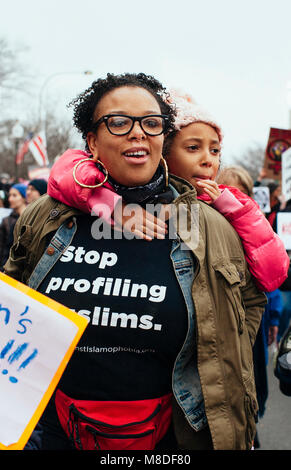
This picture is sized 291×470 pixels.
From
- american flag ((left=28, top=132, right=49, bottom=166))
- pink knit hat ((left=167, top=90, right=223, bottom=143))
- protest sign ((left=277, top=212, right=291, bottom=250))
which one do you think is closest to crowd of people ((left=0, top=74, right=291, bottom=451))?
pink knit hat ((left=167, top=90, right=223, bottom=143))

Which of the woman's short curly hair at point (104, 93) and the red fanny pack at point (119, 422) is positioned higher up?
the woman's short curly hair at point (104, 93)

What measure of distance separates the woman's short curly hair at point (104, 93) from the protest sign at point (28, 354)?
79 cm

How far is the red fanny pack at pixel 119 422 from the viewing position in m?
1.75

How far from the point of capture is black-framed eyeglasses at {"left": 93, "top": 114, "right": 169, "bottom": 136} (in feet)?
5.90

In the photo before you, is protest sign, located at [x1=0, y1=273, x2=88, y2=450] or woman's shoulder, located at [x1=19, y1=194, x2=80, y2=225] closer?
protest sign, located at [x1=0, y1=273, x2=88, y2=450]

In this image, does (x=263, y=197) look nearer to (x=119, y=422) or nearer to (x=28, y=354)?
(x=119, y=422)

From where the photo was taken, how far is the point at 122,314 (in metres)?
1.71

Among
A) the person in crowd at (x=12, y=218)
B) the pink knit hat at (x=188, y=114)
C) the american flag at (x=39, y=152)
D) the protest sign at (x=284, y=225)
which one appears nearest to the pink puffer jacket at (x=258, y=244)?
the pink knit hat at (x=188, y=114)

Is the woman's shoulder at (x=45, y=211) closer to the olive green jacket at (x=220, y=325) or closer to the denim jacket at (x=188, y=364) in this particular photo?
the olive green jacket at (x=220, y=325)

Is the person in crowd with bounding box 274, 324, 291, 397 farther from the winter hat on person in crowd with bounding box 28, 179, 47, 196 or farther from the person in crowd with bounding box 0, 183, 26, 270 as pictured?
the person in crowd with bounding box 0, 183, 26, 270

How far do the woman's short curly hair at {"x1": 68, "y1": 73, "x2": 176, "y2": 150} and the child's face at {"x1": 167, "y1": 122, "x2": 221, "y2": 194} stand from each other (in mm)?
112

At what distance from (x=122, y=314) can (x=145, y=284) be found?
5.3 inches

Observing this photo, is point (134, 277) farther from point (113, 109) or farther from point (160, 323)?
point (113, 109)
